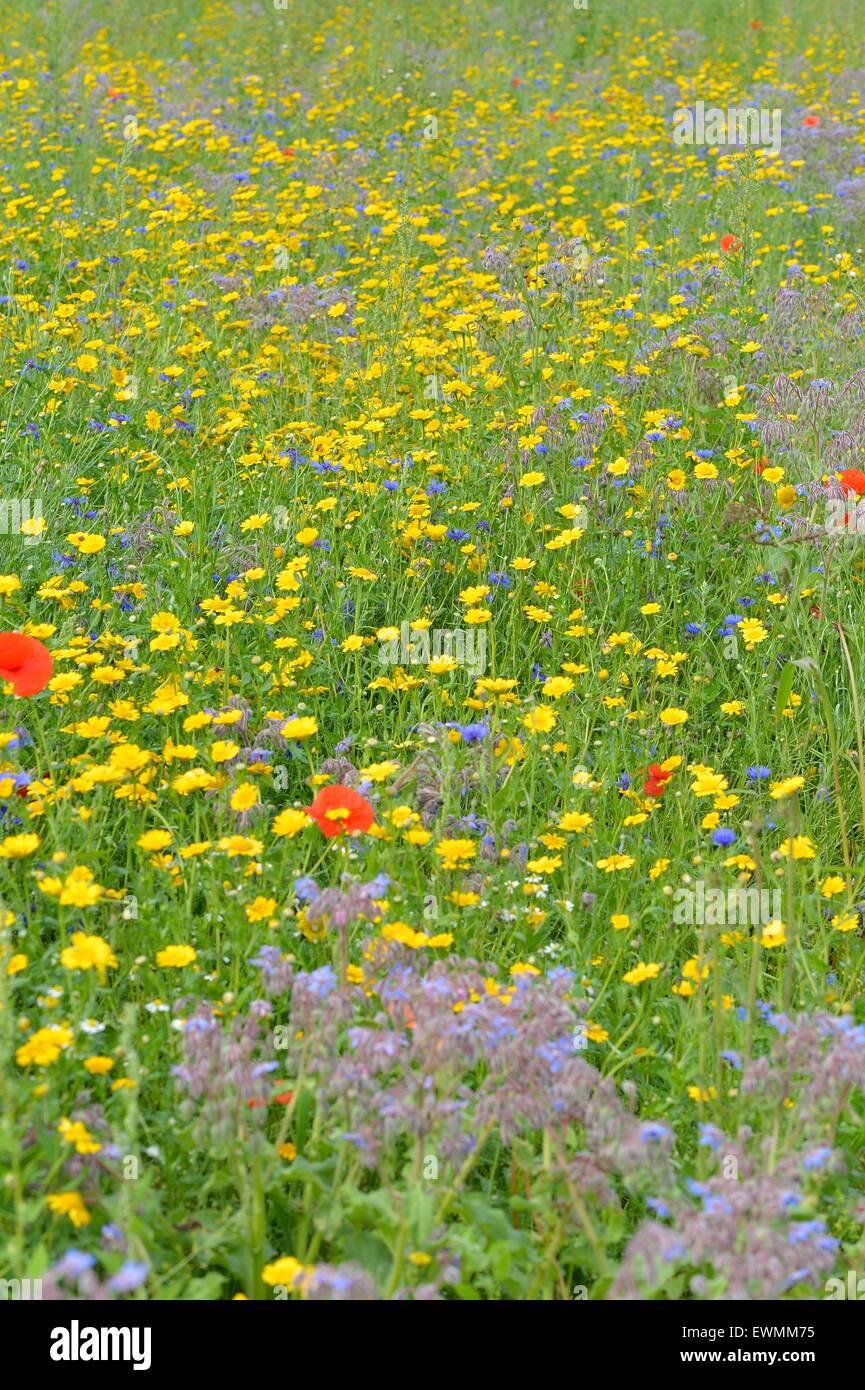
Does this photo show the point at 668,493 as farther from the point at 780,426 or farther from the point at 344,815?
the point at 344,815

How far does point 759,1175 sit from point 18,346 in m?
4.12

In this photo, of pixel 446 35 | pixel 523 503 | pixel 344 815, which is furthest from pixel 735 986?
pixel 446 35

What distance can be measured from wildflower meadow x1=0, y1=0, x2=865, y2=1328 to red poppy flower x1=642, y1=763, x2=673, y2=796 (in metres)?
0.04

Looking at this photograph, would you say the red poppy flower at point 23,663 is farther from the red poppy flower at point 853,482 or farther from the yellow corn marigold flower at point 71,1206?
the red poppy flower at point 853,482

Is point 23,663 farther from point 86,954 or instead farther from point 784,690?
point 784,690

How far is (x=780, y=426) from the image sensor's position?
3.91 meters

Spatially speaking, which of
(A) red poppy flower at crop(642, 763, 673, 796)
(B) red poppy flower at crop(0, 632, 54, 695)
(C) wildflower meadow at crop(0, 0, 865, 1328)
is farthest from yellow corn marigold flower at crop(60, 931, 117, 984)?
(A) red poppy flower at crop(642, 763, 673, 796)

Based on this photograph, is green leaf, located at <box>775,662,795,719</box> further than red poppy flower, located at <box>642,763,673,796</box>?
No

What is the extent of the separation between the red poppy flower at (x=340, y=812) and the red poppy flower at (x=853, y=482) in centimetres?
168

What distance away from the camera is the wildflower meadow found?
1849 mm

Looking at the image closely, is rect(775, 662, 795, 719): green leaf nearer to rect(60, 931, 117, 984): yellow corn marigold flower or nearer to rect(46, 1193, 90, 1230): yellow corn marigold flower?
rect(60, 931, 117, 984): yellow corn marigold flower

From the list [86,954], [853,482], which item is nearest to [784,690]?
[853,482]

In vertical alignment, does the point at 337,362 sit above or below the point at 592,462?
above

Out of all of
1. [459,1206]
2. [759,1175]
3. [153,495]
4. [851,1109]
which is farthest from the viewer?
[153,495]
